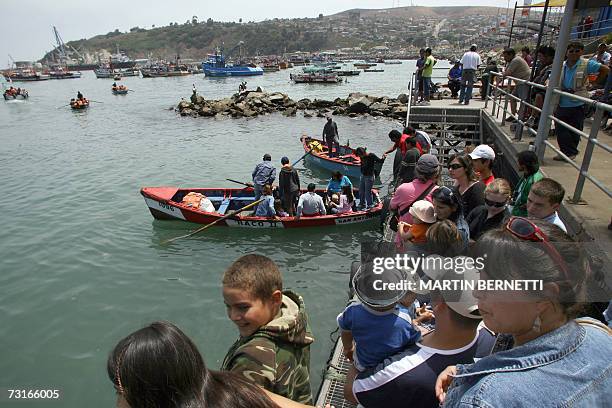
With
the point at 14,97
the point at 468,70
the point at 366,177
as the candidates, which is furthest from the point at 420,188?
the point at 14,97

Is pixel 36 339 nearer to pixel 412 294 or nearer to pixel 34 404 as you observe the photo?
Answer: pixel 34 404

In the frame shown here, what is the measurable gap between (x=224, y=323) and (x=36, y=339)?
12.2 feet

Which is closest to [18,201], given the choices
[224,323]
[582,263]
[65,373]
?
[65,373]

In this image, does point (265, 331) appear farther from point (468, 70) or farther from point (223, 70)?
point (223, 70)

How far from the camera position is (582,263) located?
4.18ft

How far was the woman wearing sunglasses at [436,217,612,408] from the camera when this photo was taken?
3.51 feet

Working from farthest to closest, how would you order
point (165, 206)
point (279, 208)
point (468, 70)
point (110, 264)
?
point (468, 70), point (165, 206), point (279, 208), point (110, 264)

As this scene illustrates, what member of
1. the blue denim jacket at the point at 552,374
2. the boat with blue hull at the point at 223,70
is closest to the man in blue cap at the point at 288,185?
the blue denim jacket at the point at 552,374

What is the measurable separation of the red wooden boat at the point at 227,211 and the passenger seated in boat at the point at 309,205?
0.59 ft

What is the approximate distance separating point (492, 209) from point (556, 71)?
3.27m

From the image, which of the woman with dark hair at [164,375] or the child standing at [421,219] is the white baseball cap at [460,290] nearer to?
the woman with dark hair at [164,375]

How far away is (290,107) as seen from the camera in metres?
34.9

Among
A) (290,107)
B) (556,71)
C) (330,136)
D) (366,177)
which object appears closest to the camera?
(556,71)

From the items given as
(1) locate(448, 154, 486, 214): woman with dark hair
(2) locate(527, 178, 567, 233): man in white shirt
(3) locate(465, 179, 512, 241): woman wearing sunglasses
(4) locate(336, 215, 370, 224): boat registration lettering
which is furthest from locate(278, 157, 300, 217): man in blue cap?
(2) locate(527, 178, 567, 233): man in white shirt
